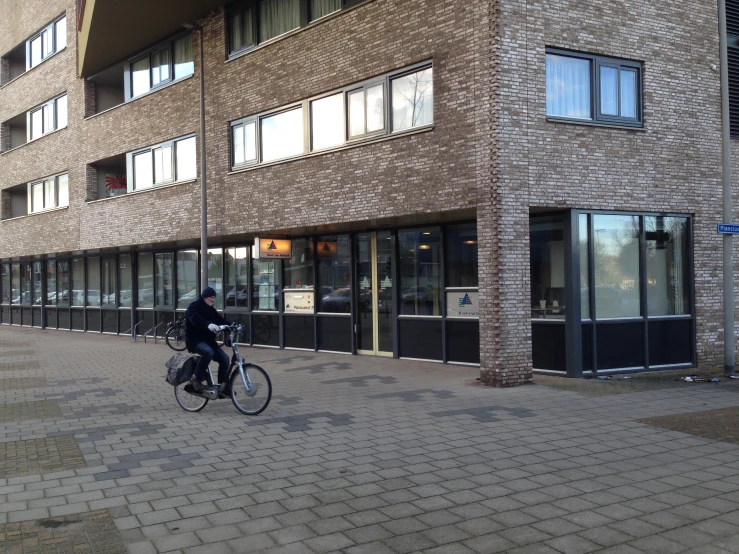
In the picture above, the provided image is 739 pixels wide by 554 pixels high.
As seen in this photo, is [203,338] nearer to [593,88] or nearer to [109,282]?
[593,88]

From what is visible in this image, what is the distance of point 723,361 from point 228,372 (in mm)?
9879

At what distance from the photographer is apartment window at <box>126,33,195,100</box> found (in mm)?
20172

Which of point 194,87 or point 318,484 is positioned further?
point 194,87

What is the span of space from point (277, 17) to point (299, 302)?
6.93 m

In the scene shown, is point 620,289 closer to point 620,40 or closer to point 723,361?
point 723,361

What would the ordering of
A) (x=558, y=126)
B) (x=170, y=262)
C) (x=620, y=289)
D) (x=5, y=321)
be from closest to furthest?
(x=558, y=126), (x=620, y=289), (x=170, y=262), (x=5, y=321)

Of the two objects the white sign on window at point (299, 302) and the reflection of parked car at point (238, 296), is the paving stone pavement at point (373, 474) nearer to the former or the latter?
the white sign on window at point (299, 302)

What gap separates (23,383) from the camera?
1286cm

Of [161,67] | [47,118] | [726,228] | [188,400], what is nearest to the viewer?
[188,400]

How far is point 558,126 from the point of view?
12.2m

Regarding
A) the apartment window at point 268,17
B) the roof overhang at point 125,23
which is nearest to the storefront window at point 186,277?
the roof overhang at point 125,23

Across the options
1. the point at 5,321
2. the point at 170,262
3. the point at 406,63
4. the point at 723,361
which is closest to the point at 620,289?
the point at 723,361

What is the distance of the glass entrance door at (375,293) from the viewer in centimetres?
1563

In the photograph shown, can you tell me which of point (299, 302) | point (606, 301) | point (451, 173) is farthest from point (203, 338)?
point (299, 302)
